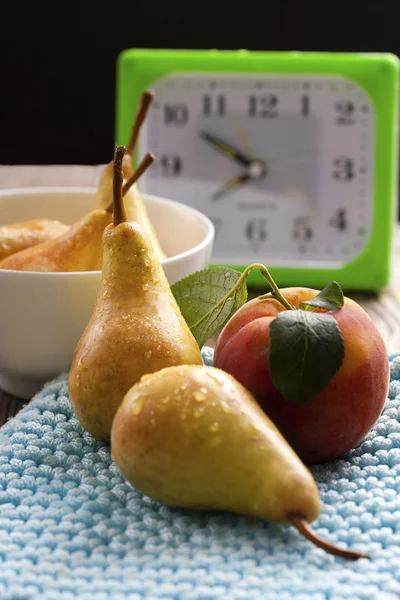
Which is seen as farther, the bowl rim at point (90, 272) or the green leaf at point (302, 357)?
the bowl rim at point (90, 272)

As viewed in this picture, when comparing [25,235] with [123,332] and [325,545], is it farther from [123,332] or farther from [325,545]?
[325,545]

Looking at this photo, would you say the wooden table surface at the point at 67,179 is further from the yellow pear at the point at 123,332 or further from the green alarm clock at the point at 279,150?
the yellow pear at the point at 123,332

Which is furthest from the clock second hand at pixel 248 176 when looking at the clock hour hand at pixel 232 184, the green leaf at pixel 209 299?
the green leaf at pixel 209 299

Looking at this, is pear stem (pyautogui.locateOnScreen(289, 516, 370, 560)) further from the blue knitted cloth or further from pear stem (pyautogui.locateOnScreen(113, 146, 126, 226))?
pear stem (pyautogui.locateOnScreen(113, 146, 126, 226))

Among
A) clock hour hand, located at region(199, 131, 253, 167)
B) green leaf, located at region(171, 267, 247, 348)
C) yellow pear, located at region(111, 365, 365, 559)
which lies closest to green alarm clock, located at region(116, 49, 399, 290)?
clock hour hand, located at region(199, 131, 253, 167)

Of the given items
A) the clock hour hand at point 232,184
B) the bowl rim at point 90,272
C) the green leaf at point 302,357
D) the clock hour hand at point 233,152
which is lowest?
the clock hour hand at point 232,184

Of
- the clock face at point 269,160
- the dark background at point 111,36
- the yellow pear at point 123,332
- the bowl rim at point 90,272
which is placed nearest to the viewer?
the yellow pear at point 123,332

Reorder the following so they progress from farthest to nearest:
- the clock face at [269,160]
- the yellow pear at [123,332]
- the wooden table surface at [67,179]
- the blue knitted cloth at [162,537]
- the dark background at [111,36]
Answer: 1. the dark background at [111,36]
2. the clock face at [269,160]
3. the wooden table surface at [67,179]
4. the yellow pear at [123,332]
5. the blue knitted cloth at [162,537]
